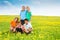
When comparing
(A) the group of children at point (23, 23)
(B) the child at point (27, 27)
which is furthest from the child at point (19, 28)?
(B) the child at point (27, 27)

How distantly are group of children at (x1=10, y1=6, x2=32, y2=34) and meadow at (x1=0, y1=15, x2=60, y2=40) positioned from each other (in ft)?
0.36

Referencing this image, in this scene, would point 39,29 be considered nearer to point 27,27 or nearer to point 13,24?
point 27,27

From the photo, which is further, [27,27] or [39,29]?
[39,29]

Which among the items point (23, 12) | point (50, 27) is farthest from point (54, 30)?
point (23, 12)

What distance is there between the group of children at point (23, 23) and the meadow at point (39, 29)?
0.36ft

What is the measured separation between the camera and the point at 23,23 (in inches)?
203

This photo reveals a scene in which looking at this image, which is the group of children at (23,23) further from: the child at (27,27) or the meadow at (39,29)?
the meadow at (39,29)

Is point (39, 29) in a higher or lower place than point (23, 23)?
lower

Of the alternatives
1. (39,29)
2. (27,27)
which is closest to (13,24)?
(27,27)

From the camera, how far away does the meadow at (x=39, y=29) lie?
192 inches

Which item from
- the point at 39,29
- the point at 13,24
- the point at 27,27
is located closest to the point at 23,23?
the point at 27,27

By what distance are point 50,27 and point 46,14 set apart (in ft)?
1.19

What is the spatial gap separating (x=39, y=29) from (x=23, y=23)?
0.43m

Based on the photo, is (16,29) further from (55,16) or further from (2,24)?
(55,16)
